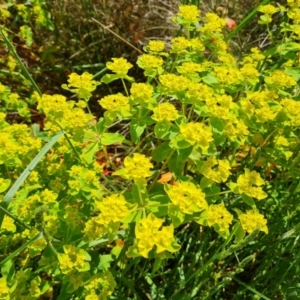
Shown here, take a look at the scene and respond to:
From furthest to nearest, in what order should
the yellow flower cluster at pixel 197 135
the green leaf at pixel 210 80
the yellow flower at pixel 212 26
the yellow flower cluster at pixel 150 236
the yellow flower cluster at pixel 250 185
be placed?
the yellow flower at pixel 212 26
the green leaf at pixel 210 80
the yellow flower cluster at pixel 250 185
the yellow flower cluster at pixel 197 135
the yellow flower cluster at pixel 150 236

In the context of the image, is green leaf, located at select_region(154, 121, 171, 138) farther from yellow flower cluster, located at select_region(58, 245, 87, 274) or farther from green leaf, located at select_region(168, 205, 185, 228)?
yellow flower cluster, located at select_region(58, 245, 87, 274)

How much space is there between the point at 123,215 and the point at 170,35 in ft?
6.16

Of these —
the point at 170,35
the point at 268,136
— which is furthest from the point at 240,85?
the point at 170,35

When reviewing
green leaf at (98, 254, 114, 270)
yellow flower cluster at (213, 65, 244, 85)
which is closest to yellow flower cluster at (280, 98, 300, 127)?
yellow flower cluster at (213, 65, 244, 85)

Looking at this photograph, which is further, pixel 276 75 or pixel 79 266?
pixel 276 75

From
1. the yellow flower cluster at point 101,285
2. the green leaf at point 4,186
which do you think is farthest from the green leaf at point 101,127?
the yellow flower cluster at point 101,285

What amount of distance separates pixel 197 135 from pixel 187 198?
181 mm

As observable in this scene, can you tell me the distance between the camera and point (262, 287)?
190 cm

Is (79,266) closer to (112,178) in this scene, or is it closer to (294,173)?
(294,173)

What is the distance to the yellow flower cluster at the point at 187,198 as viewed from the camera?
1.29 meters

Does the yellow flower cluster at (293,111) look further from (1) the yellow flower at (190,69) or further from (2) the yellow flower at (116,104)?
(2) the yellow flower at (116,104)

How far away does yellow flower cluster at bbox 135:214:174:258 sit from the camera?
48.7 inches

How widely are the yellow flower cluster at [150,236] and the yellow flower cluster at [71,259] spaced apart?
0.65 feet

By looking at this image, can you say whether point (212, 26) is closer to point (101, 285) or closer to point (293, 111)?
point (293, 111)
